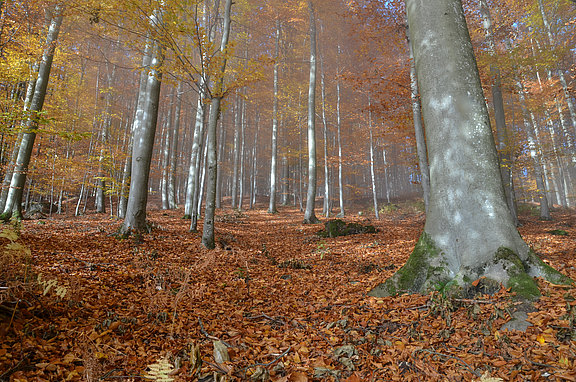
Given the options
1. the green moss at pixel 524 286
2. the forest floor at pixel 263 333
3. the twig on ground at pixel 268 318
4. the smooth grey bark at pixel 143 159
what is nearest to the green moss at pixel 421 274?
the forest floor at pixel 263 333

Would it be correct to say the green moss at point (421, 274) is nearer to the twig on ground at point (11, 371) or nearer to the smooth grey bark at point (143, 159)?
the twig on ground at point (11, 371)

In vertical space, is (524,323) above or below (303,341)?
above

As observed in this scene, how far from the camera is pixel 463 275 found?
283cm

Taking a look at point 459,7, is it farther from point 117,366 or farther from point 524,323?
point 117,366

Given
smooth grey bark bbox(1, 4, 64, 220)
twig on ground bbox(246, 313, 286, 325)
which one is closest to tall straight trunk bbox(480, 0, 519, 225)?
twig on ground bbox(246, 313, 286, 325)

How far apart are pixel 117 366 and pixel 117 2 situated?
7.20m

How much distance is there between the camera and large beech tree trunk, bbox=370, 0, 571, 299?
2.80 meters

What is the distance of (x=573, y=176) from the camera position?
32812mm

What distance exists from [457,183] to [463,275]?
3.43ft

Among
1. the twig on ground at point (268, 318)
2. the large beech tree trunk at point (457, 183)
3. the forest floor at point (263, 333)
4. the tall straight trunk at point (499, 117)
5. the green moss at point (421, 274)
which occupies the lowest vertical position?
the twig on ground at point (268, 318)

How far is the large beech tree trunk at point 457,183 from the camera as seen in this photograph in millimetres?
2799

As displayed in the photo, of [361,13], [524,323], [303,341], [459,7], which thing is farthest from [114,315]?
[361,13]

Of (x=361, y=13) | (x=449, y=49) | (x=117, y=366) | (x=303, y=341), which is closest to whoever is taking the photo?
(x=117, y=366)

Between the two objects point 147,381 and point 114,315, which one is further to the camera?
point 114,315
